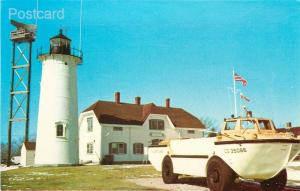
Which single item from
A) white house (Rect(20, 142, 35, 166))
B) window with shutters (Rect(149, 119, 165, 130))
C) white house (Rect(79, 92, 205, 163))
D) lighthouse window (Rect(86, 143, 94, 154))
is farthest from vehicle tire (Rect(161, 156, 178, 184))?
window with shutters (Rect(149, 119, 165, 130))

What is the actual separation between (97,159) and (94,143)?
5.52 feet

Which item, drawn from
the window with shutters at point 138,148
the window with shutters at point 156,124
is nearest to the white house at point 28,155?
the window with shutters at point 138,148

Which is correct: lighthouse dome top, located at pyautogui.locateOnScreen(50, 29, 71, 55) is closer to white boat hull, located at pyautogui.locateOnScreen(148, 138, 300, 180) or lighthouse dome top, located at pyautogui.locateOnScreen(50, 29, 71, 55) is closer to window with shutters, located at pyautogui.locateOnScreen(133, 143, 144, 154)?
window with shutters, located at pyautogui.locateOnScreen(133, 143, 144, 154)

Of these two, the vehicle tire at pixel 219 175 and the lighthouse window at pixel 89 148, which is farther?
the lighthouse window at pixel 89 148

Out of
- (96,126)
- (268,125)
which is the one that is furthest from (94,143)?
(268,125)

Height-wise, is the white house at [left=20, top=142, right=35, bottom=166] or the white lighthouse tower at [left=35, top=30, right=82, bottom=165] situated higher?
the white lighthouse tower at [left=35, top=30, right=82, bottom=165]

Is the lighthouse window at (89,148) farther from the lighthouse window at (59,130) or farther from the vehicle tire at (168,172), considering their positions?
the vehicle tire at (168,172)

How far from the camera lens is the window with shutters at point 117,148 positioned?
125 feet

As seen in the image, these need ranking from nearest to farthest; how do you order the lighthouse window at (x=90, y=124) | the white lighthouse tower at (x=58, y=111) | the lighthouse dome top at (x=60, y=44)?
the white lighthouse tower at (x=58, y=111)
the lighthouse dome top at (x=60, y=44)
the lighthouse window at (x=90, y=124)

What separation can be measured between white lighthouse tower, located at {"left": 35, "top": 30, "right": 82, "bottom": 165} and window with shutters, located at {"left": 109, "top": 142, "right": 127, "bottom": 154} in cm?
679

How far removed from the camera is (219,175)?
11.7m

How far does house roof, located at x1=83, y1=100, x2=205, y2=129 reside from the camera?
3866cm

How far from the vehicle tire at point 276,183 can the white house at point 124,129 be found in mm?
26055

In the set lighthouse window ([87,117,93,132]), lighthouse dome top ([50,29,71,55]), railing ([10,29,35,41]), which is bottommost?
lighthouse window ([87,117,93,132])
